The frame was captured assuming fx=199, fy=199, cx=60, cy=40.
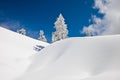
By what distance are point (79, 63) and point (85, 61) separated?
346 millimetres

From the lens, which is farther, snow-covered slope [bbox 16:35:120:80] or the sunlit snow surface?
the sunlit snow surface

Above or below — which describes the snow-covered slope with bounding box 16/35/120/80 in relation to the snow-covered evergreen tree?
below

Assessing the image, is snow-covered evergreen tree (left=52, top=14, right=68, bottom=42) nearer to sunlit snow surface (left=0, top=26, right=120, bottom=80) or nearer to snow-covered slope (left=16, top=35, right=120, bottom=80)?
sunlit snow surface (left=0, top=26, right=120, bottom=80)

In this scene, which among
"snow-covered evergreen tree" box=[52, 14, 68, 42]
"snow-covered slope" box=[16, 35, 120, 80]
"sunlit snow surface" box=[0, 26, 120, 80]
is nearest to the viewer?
"snow-covered slope" box=[16, 35, 120, 80]

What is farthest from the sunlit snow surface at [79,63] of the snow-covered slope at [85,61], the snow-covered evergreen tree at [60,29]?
the snow-covered evergreen tree at [60,29]

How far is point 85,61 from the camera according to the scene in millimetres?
10891

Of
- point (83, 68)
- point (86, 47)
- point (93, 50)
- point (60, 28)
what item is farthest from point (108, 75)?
point (60, 28)

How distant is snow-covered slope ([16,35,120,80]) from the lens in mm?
9223

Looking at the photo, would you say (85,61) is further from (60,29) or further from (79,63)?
(60,29)

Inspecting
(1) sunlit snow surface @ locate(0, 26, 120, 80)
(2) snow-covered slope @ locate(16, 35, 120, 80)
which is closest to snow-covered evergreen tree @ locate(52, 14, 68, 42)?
(1) sunlit snow surface @ locate(0, 26, 120, 80)

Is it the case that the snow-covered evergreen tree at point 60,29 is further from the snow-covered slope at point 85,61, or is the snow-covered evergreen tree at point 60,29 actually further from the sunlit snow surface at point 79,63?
the snow-covered slope at point 85,61


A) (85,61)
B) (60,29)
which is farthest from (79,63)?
(60,29)

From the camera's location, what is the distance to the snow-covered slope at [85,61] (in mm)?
9223

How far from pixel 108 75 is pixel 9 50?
1156 centimetres
